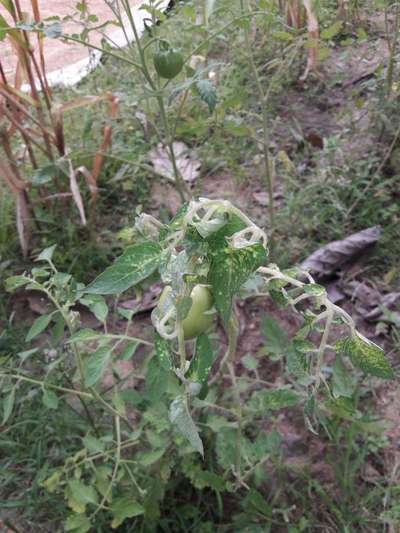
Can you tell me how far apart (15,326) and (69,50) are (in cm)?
223

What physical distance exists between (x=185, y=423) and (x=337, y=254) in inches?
38.4

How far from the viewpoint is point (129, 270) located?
20.6 inches

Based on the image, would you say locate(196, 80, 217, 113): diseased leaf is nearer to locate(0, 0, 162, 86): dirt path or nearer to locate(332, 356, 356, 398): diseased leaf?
locate(332, 356, 356, 398): diseased leaf

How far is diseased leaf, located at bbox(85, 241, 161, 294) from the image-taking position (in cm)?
52

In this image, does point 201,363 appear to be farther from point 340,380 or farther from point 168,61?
point 168,61

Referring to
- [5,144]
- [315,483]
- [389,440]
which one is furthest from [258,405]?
[5,144]

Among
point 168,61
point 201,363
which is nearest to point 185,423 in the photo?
point 201,363

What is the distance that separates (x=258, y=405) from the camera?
38.4 inches

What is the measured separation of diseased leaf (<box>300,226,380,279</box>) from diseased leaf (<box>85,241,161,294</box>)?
97 cm

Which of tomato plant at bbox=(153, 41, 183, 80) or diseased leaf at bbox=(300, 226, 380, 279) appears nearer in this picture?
tomato plant at bbox=(153, 41, 183, 80)

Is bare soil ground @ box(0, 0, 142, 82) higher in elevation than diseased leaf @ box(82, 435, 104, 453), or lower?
higher

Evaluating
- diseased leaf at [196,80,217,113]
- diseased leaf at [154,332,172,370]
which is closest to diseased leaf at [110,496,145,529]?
diseased leaf at [154,332,172,370]

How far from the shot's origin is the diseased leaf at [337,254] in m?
1.45

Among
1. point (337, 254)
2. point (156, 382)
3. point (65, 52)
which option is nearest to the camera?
point (156, 382)
